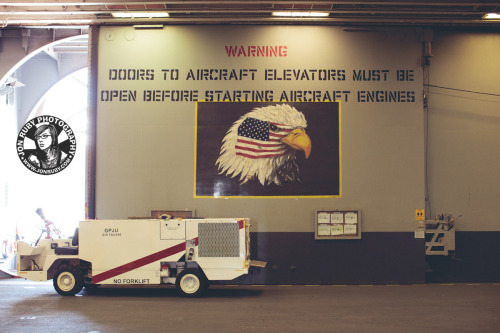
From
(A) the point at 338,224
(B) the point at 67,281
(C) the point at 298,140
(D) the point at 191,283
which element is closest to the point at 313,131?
(C) the point at 298,140

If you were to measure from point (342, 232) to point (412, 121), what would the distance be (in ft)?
11.3

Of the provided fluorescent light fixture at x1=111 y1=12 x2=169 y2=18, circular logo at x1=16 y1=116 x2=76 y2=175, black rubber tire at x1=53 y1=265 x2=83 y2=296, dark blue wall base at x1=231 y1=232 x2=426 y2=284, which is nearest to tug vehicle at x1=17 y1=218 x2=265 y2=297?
black rubber tire at x1=53 y1=265 x2=83 y2=296

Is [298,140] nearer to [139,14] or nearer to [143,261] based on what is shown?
[143,261]

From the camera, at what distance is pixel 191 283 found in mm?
11492

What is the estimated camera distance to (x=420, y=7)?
13.0 m

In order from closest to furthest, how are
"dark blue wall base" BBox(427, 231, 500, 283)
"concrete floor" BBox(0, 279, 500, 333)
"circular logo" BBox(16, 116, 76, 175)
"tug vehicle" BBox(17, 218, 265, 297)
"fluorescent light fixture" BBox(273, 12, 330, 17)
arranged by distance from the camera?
"concrete floor" BBox(0, 279, 500, 333), "tug vehicle" BBox(17, 218, 265, 297), "fluorescent light fixture" BBox(273, 12, 330, 17), "circular logo" BBox(16, 116, 76, 175), "dark blue wall base" BBox(427, 231, 500, 283)

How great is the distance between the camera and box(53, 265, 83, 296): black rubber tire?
1168cm

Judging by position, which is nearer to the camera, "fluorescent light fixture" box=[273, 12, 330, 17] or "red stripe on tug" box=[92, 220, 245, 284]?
"red stripe on tug" box=[92, 220, 245, 284]

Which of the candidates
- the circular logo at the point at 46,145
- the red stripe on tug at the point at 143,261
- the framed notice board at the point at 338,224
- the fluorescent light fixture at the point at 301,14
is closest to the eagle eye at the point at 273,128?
the framed notice board at the point at 338,224

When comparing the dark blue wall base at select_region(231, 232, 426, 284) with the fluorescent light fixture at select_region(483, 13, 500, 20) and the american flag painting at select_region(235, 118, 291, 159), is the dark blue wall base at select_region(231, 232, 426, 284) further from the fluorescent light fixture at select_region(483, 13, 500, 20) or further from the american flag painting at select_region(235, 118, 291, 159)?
the fluorescent light fixture at select_region(483, 13, 500, 20)

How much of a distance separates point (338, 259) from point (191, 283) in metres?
4.10

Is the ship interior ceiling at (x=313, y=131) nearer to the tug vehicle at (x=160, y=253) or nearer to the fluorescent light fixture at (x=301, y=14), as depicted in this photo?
the fluorescent light fixture at (x=301, y=14)

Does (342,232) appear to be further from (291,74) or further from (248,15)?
(248,15)

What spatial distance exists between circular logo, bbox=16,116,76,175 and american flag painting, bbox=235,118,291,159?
4.39 metres
